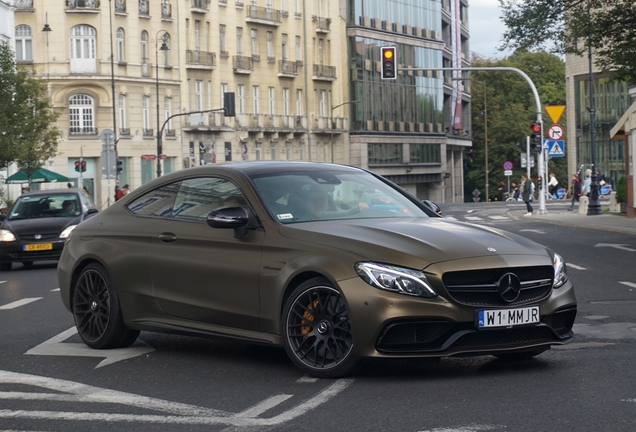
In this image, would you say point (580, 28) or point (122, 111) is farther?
point (122, 111)

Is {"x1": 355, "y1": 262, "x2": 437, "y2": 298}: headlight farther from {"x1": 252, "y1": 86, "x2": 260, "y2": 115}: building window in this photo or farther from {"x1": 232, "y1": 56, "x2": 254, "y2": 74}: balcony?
{"x1": 252, "y1": 86, "x2": 260, "y2": 115}: building window

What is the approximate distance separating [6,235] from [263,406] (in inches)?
724

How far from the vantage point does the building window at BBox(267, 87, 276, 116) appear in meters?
92.8

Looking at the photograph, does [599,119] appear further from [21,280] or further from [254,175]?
[254,175]

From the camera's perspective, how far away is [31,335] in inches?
459

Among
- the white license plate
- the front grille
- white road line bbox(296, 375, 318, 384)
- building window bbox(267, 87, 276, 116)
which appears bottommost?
white road line bbox(296, 375, 318, 384)

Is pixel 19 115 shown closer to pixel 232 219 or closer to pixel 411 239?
pixel 232 219

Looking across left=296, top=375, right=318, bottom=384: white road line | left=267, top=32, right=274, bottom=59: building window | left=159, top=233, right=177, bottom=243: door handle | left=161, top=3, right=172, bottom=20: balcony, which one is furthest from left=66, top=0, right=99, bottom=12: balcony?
left=296, top=375, right=318, bottom=384: white road line

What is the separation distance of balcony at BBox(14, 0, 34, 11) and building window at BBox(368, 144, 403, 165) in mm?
33813

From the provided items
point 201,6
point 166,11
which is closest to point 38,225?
point 166,11

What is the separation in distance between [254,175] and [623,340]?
3.15m

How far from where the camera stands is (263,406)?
7367 mm

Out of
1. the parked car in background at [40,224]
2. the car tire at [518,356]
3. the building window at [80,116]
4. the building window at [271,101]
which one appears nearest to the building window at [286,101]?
the building window at [271,101]

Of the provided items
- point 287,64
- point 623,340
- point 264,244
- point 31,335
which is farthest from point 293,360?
point 287,64
